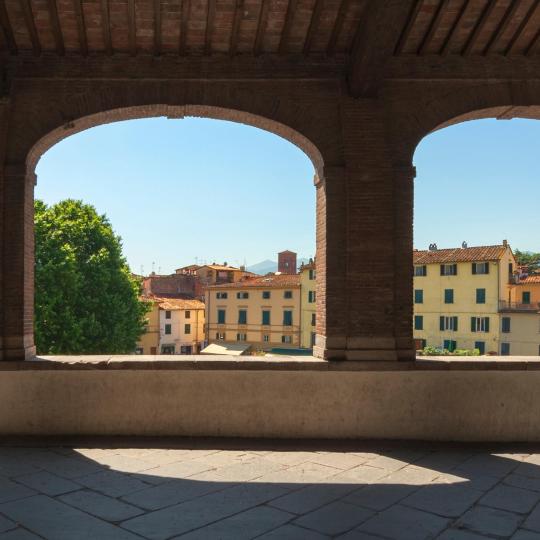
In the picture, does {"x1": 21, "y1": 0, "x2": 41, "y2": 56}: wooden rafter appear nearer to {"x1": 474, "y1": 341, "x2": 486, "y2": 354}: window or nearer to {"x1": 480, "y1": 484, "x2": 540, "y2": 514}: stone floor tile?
{"x1": 480, "y1": 484, "x2": 540, "y2": 514}: stone floor tile

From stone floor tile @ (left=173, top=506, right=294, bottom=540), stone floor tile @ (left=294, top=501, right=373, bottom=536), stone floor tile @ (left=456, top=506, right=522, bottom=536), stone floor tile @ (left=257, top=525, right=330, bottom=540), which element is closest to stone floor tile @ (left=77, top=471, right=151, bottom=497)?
stone floor tile @ (left=173, top=506, right=294, bottom=540)

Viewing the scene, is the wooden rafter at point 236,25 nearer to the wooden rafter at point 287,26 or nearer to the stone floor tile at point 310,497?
the wooden rafter at point 287,26

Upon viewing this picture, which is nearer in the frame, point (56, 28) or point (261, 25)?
point (56, 28)

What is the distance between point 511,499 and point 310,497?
1.63 m

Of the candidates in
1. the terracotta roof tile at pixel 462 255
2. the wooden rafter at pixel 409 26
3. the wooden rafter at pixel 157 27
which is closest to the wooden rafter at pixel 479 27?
the wooden rafter at pixel 409 26

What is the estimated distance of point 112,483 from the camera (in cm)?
421

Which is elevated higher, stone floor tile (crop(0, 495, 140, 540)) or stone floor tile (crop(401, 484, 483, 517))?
stone floor tile (crop(0, 495, 140, 540))

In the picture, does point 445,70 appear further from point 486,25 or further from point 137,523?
point 137,523

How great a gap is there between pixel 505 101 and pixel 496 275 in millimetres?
30573

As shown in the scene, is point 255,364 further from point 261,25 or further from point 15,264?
point 261,25

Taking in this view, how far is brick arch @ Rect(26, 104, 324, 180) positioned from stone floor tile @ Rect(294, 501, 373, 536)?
365cm

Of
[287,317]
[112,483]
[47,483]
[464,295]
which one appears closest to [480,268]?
[464,295]

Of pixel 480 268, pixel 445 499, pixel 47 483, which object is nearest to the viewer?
pixel 445 499

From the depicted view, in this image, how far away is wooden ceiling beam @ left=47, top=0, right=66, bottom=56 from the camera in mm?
5102
